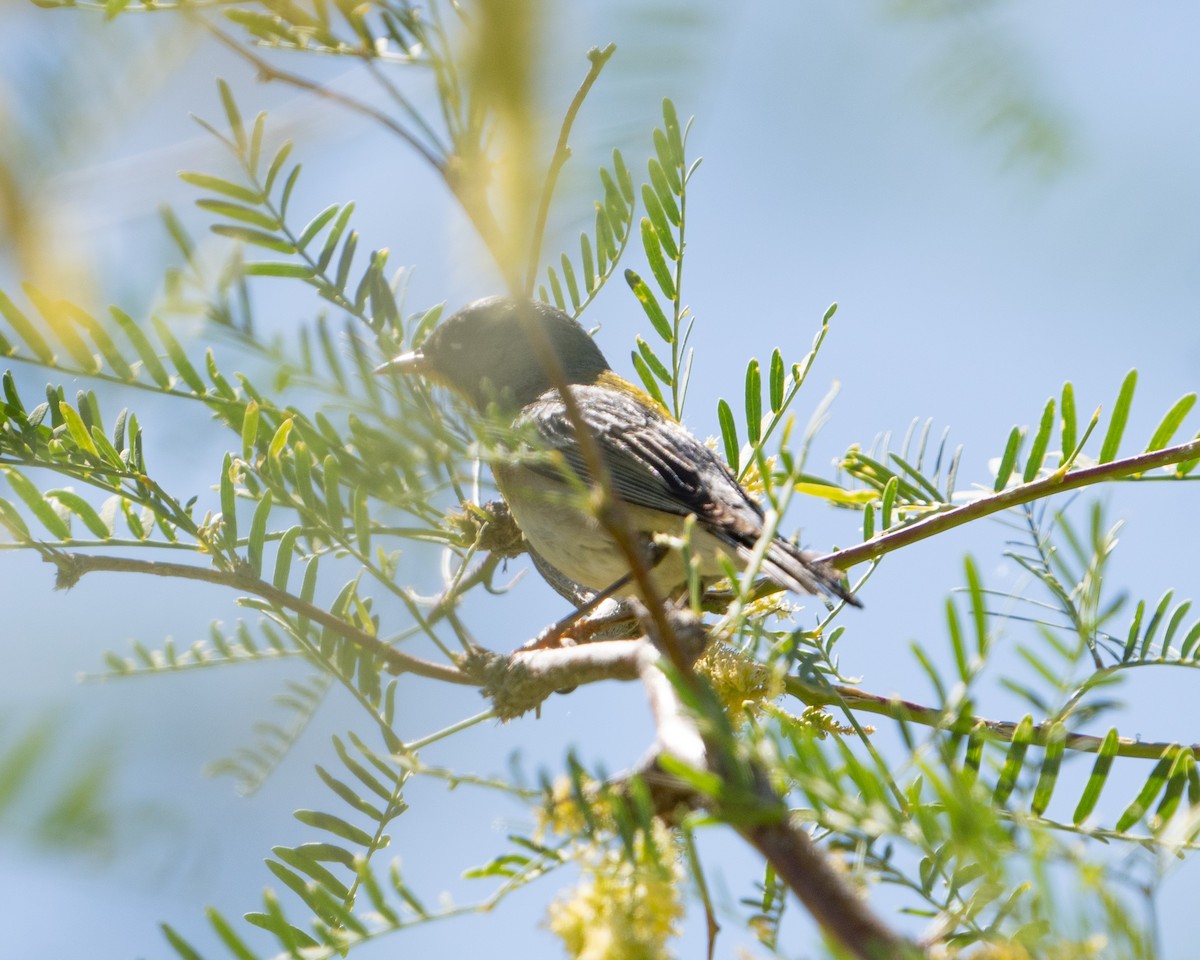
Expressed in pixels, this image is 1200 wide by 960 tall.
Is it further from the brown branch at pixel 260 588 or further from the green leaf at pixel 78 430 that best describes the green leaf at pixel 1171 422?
the green leaf at pixel 78 430

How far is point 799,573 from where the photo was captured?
2537 millimetres

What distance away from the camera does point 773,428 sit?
10.00ft

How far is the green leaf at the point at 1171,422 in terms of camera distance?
2.63 m

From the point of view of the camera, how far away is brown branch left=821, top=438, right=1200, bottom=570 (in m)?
2.49

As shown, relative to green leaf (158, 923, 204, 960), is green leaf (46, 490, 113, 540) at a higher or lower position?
higher

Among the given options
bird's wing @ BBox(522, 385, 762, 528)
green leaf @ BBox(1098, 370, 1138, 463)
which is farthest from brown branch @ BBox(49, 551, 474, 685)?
green leaf @ BBox(1098, 370, 1138, 463)

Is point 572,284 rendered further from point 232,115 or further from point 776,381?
point 232,115

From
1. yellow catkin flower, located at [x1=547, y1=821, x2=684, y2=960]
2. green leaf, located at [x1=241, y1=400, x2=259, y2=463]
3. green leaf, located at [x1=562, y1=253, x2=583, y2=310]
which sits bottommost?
yellow catkin flower, located at [x1=547, y1=821, x2=684, y2=960]

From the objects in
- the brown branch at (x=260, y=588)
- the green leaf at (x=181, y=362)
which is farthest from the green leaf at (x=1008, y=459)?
the green leaf at (x=181, y=362)

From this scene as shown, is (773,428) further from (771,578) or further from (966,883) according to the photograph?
(966,883)

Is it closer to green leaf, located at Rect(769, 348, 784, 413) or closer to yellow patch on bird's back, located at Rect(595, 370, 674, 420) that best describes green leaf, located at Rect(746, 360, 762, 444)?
green leaf, located at Rect(769, 348, 784, 413)

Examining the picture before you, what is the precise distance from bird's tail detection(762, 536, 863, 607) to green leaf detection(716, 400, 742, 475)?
598 mm

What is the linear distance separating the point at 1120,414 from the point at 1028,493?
1.02 feet

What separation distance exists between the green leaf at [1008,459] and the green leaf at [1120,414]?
22cm
